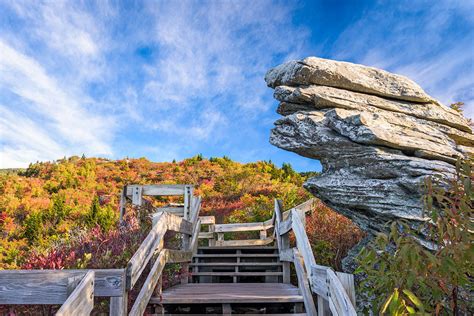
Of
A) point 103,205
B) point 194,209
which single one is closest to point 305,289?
point 194,209

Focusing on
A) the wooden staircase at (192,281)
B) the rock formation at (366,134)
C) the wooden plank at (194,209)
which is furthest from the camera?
the wooden plank at (194,209)

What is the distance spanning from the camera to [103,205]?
15.2 metres

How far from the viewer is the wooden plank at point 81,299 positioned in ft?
6.59

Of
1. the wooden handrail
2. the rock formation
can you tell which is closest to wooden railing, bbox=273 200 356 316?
the rock formation

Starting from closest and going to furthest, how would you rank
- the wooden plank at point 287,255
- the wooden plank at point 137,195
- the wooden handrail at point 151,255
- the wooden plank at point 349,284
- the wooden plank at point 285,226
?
1. the wooden plank at point 349,284
2. the wooden handrail at point 151,255
3. the wooden plank at point 287,255
4. the wooden plank at point 285,226
5. the wooden plank at point 137,195

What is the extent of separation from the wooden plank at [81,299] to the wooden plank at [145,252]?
44.2 inches

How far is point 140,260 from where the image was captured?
3846mm

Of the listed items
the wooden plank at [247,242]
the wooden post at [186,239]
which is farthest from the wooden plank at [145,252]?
the wooden plank at [247,242]

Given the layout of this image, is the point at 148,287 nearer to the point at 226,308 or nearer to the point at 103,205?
the point at 226,308

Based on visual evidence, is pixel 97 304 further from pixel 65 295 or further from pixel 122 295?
pixel 65 295

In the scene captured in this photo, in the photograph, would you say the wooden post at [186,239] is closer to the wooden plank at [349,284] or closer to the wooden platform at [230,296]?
the wooden platform at [230,296]

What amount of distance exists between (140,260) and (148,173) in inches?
736

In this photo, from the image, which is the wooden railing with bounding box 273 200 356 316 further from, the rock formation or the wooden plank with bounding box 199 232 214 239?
the wooden plank with bounding box 199 232 214 239

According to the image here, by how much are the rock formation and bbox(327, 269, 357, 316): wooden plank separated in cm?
186
